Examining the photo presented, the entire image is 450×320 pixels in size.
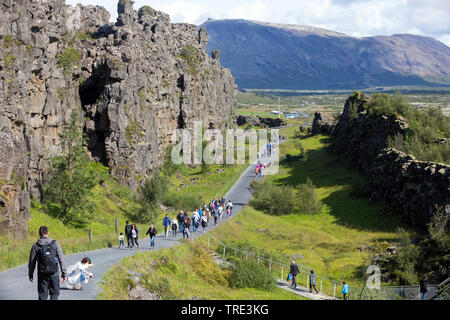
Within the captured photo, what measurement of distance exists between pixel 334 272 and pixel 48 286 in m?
30.8

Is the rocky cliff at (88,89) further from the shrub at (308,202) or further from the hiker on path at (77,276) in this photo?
the shrub at (308,202)

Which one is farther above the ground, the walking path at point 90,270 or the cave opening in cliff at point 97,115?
the cave opening in cliff at point 97,115

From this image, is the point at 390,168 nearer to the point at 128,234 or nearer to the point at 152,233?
the point at 152,233

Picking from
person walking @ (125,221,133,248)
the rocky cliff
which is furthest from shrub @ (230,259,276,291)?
the rocky cliff

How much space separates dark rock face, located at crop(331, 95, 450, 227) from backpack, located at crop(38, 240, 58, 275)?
130 feet

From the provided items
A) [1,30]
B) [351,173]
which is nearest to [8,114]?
[1,30]

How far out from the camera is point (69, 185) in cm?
4553

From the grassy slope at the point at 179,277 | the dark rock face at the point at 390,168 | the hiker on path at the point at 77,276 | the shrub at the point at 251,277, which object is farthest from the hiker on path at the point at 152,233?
the dark rock face at the point at 390,168

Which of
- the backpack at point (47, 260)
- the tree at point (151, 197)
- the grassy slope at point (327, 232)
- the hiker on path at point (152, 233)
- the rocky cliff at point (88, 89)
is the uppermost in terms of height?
the rocky cliff at point (88, 89)

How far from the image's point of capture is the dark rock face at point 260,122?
7264 inches

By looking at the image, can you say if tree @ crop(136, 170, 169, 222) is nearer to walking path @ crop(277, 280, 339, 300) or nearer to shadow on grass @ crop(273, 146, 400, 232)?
walking path @ crop(277, 280, 339, 300)

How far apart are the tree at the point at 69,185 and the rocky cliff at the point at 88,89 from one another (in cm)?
162

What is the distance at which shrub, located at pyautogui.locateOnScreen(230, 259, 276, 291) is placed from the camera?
2919 cm

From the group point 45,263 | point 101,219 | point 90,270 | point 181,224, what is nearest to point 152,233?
point 90,270
